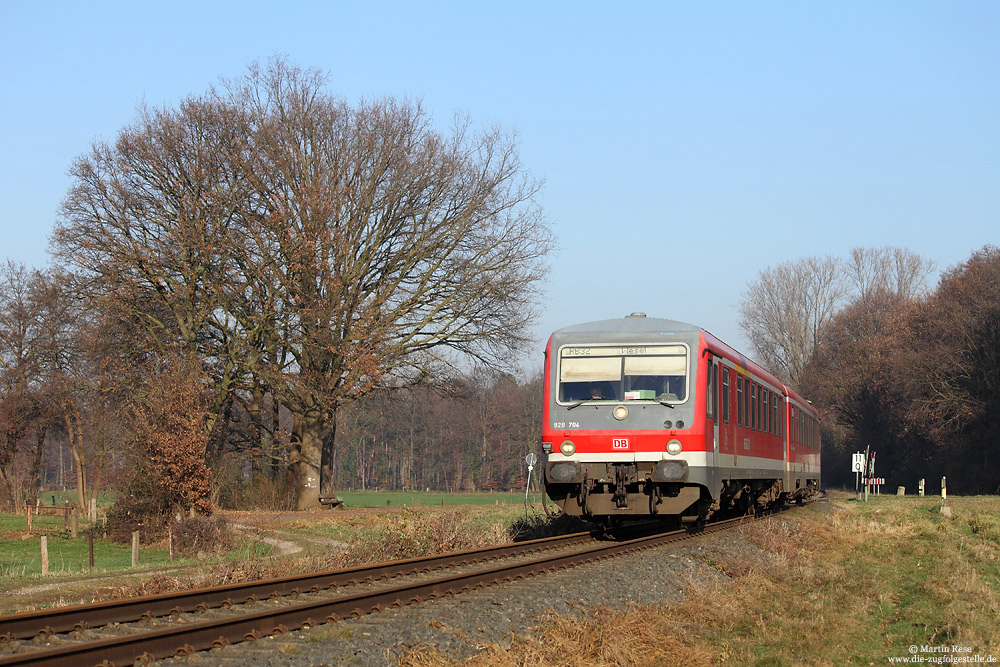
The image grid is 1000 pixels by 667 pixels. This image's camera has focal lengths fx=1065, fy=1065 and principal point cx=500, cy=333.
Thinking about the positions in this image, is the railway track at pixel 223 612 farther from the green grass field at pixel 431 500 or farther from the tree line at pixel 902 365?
the tree line at pixel 902 365

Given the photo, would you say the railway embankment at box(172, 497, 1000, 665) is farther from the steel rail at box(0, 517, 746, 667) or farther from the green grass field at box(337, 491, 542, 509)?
the green grass field at box(337, 491, 542, 509)

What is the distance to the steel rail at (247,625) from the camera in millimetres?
7128

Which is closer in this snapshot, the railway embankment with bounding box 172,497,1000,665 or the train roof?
the railway embankment with bounding box 172,497,1000,665

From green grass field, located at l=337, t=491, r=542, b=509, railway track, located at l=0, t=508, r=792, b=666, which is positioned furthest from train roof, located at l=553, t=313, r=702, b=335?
green grass field, located at l=337, t=491, r=542, b=509

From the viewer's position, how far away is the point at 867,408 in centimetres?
7031

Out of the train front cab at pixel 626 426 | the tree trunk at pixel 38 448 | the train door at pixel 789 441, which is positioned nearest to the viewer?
the train front cab at pixel 626 426

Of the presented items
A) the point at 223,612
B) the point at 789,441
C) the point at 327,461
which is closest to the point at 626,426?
the point at 223,612

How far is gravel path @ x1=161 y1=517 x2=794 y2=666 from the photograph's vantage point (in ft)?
25.9

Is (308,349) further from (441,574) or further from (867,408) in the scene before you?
(867,408)

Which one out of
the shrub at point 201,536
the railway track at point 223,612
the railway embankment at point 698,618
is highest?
the railway track at point 223,612

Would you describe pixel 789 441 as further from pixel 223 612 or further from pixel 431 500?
pixel 431 500

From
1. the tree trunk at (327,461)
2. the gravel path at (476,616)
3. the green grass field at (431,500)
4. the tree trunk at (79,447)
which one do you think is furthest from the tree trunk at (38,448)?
the gravel path at (476,616)

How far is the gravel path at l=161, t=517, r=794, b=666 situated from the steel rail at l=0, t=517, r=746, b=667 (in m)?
0.17

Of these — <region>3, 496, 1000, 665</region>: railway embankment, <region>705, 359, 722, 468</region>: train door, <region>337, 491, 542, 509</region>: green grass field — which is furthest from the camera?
<region>337, 491, 542, 509</region>: green grass field
